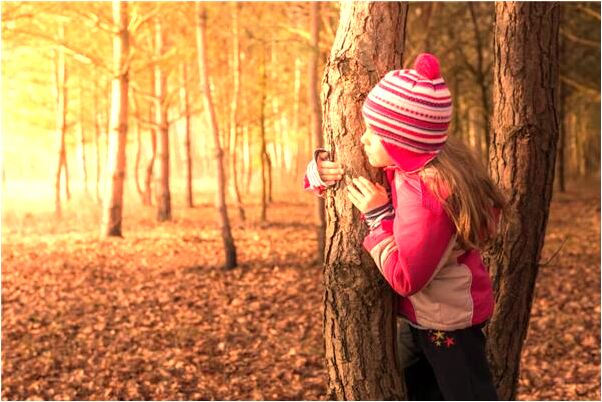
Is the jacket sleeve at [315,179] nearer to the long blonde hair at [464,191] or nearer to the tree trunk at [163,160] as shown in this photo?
the long blonde hair at [464,191]

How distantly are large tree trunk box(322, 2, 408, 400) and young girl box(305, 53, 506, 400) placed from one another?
86mm

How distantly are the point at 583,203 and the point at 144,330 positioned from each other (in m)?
14.7

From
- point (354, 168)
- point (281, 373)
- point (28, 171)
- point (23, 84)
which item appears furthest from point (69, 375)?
point (28, 171)

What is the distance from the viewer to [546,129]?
3.53m

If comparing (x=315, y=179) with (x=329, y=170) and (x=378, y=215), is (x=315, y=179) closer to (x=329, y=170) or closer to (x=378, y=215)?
(x=329, y=170)

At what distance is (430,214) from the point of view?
2236mm

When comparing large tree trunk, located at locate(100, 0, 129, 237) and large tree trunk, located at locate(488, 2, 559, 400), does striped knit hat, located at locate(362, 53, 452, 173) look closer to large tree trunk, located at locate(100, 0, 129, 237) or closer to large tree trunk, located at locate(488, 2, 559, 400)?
large tree trunk, located at locate(488, 2, 559, 400)

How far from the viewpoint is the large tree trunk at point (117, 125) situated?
13.2 m

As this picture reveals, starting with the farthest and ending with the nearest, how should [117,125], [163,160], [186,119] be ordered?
[186,119] < [163,160] < [117,125]

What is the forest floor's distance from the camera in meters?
5.61

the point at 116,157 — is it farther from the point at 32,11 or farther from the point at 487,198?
the point at 487,198

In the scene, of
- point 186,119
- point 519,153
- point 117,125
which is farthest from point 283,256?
point 186,119

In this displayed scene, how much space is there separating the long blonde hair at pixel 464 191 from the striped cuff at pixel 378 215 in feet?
0.66

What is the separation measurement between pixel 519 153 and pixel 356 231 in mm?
1514
